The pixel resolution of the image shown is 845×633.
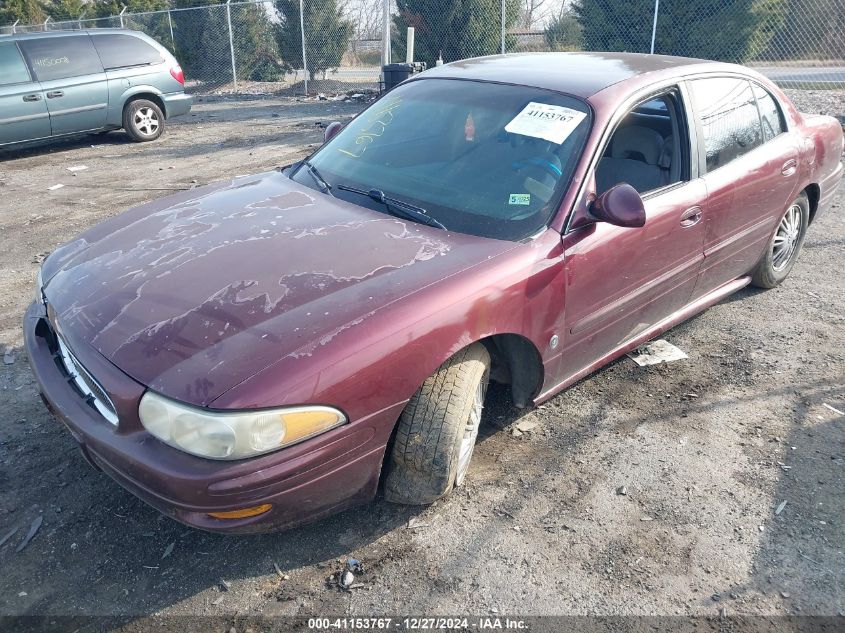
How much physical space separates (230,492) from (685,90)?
120 inches

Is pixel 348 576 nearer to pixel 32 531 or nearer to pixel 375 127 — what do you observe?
pixel 32 531

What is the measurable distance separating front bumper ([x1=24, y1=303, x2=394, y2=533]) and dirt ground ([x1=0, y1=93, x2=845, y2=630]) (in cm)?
Answer: 33

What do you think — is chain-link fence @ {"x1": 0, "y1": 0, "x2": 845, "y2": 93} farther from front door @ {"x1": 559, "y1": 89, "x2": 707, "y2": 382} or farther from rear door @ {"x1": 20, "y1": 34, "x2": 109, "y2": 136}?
front door @ {"x1": 559, "y1": 89, "x2": 707, "y2": 382}

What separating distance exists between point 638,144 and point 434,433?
2200 mm

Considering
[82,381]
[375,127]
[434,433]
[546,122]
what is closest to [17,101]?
[375,127]

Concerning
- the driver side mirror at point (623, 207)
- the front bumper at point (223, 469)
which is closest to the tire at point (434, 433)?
the front bumper at point (223, 469)

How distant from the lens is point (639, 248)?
3295mm

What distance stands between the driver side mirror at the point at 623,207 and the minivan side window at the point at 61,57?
906 centimetres

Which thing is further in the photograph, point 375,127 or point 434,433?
point 375,127

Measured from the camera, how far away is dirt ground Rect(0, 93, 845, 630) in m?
2.48

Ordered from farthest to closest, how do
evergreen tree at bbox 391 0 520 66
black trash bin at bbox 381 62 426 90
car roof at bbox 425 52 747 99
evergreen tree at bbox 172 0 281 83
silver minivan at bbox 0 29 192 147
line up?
evergreen tree at bbox 172 0 281 83 < evergreen tree at bbox 391 0 520 66 < black trash bin at bbox 381 62 426 90 < silver minivan at bbox 0 29 192 147 < car roof at bbox 425 52 747 99

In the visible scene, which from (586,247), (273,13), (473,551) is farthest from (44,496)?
(273,13)

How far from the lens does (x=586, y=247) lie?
3020 mm

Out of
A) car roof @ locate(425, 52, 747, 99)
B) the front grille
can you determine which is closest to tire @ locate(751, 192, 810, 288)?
car roof @ locate(425, 52, 747, 99)
